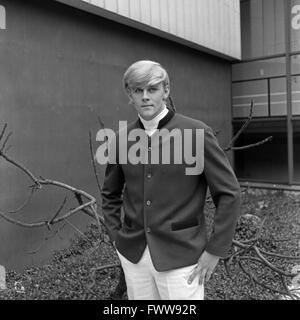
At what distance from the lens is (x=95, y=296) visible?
3918 mm

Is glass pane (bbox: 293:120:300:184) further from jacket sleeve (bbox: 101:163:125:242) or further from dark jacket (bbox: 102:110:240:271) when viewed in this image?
dark jacket (bbox: 102:110:240:271)

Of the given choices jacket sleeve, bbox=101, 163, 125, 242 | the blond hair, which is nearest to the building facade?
jacket sleeve, bbox=101, 163, 125, 242

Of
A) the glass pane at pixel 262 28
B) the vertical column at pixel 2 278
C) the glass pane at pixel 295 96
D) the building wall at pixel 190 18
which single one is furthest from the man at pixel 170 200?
the glass pane at pixel 262 28

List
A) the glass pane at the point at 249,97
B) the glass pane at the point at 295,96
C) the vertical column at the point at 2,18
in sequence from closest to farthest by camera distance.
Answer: the vertical column at the point at 2,18 → the glass pane at the point at 295,96 → the glass pane at the point at 249,97

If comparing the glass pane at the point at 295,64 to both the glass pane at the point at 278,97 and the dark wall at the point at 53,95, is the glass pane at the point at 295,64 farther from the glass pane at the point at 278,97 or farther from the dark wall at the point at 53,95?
the dark wall at the point at 53,95

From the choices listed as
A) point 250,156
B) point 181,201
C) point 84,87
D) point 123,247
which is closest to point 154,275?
point 123,247

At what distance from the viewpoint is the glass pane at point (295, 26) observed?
9.16m

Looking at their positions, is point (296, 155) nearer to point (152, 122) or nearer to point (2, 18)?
point (2, 18)

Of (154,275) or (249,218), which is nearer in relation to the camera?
(154,275)

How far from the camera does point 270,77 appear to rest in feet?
31.5

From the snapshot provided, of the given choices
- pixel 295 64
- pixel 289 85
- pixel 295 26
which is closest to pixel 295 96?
pixel 289 85

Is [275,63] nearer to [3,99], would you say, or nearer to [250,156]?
[250,156]

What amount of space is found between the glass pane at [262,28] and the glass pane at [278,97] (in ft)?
2.20

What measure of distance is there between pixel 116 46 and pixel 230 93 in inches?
168
